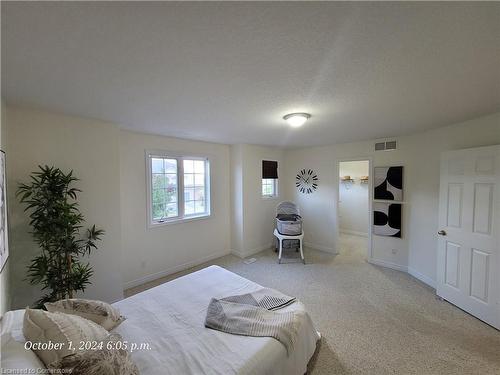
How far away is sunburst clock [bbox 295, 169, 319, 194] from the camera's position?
4.81 meters

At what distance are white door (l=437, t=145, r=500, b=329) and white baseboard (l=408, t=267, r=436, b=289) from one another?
307mm

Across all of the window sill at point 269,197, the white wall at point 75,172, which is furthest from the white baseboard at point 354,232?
the white wall at point 75,172

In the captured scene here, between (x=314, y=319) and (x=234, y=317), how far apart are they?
51.2 inches

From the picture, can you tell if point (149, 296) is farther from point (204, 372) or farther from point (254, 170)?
point (254, 170)

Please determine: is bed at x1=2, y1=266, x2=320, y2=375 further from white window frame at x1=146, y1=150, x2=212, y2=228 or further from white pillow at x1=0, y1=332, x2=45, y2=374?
white window frame at x1=146, y1=150, x2=212, y2=228

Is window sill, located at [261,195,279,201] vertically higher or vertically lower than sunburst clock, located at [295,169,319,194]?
lower

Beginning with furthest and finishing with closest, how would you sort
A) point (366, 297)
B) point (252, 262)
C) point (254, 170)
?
point (254, 170) → point (252, 262) → point (366, 297)

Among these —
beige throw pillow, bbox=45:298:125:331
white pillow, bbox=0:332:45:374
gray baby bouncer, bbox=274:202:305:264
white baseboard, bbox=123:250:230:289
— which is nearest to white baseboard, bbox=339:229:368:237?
gray baby bouncer, bbox=274:202:305:264

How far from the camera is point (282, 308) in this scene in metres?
1.81

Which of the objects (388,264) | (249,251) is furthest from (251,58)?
(388,264)

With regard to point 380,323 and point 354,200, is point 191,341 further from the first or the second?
point 354,200

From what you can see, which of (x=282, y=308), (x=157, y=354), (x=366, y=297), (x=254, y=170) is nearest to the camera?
(x=157, y=354)

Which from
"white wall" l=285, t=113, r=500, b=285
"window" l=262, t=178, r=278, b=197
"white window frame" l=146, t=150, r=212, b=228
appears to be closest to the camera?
"white wall" l=285, t=113, r=500, b=285

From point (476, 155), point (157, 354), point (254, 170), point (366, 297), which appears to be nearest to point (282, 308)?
point (157, 354)
